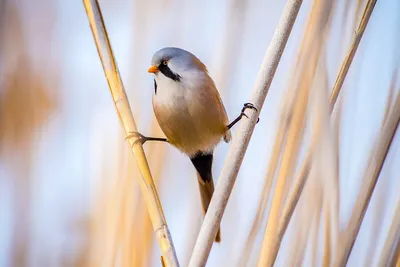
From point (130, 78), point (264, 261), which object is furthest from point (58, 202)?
point (264, 261)

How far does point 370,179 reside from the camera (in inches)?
31.0

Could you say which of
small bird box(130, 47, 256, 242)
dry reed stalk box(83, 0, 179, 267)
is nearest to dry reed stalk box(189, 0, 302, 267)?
dry reed stalk box(83, 0, 179, 267)

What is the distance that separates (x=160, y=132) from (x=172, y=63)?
0.18m

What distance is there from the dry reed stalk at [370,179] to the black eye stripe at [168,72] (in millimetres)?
396

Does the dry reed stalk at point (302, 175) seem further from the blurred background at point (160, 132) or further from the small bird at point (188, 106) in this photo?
the small bird at point (188, 106)

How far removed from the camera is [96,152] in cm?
111

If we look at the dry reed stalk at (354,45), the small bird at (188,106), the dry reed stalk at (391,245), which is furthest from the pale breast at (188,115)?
the dry reed stalk at (391,245)

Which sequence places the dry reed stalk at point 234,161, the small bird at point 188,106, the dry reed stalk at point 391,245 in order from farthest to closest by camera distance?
the small bird at point 188,106, the dry reed stalk at point 391,245, the dry reed stalk at point 234,161

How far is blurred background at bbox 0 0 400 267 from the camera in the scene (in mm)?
899

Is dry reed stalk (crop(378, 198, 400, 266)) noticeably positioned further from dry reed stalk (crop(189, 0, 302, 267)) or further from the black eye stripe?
the black eye stripe

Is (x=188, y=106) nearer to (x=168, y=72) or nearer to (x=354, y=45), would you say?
(x=168, y=72)

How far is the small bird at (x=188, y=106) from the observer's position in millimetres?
993

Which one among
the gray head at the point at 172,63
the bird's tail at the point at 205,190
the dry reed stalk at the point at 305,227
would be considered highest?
the gray head at the point at 172,63

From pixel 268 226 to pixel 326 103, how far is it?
8.6 inches
